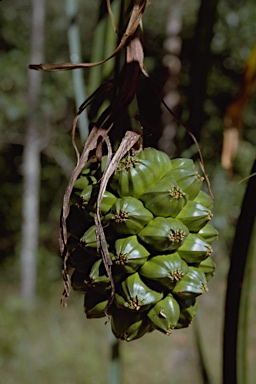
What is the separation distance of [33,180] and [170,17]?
1.68 metres

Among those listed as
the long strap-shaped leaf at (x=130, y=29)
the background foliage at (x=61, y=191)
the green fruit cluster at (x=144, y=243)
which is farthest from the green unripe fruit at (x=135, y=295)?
the background foliage at (x=61, y=191)

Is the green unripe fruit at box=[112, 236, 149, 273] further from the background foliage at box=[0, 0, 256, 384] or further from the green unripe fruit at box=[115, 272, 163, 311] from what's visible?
the background foliage at box=[0, 0, 256, 384]

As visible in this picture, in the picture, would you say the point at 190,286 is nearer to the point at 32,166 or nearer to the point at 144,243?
the point at 144,243

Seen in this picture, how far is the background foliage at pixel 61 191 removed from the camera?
148 inches

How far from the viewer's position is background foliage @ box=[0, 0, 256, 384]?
3748 millimetres

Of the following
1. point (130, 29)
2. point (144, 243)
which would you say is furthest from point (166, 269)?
point (130, 29)

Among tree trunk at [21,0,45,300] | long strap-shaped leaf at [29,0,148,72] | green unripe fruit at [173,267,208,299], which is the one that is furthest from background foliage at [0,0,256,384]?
long strap-shaped leaf at [29,0,148,72]

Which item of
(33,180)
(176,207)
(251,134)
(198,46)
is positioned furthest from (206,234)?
(251,134)

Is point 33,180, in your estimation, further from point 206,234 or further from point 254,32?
point 206,234

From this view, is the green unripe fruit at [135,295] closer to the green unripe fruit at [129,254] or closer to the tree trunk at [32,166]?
the green unripe fruit at [129,254]

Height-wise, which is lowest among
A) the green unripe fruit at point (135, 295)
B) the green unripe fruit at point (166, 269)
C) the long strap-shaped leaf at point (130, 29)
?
the green unripe fruit at point (135, 295)

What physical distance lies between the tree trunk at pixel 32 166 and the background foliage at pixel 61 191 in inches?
8.4

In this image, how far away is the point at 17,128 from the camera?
15.8 feet

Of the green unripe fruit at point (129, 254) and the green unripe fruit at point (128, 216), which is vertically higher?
the green unripe fruit at point (128, 216)
